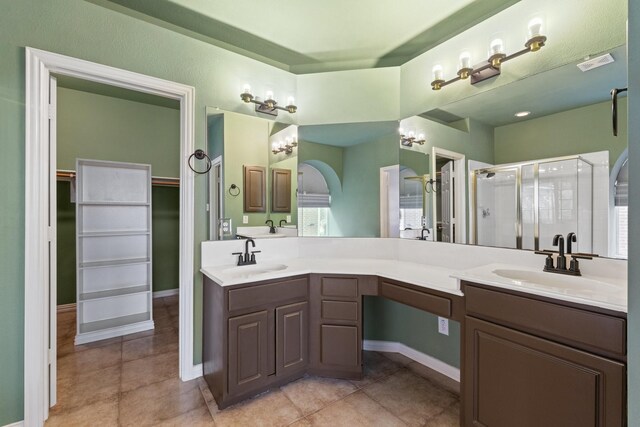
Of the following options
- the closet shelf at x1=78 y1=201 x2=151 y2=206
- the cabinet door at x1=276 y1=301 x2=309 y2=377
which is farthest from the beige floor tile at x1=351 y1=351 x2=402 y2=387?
the closet shelf at x1=78 y1=201 x2=151 y2=206

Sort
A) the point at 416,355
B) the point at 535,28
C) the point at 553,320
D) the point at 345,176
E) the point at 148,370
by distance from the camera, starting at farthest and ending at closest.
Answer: the point at 345,176
the point at 416,355
the point at 148,370
the point at 535,28
the point at 553,320

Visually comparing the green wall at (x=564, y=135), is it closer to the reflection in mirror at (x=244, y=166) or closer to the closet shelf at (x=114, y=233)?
the reflection in mirror at (x=244, y=166)

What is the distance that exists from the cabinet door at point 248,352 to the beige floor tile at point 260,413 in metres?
0.11

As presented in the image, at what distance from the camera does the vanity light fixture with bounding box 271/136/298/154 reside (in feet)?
8.52

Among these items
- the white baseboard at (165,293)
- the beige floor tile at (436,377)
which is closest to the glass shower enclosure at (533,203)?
the beige floor tile at (436,377)

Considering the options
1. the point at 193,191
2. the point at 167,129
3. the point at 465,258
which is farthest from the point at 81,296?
the point at 465,258

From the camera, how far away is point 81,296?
2.90m

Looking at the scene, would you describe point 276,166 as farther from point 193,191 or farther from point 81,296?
point 81,296

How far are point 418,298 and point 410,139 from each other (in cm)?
142

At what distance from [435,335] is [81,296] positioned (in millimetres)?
3514

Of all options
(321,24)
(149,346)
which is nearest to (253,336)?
(149,346)

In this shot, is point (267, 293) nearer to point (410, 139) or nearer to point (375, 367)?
point (375, 367)

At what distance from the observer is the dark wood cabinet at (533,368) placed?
111cm

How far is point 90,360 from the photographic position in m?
2.47
